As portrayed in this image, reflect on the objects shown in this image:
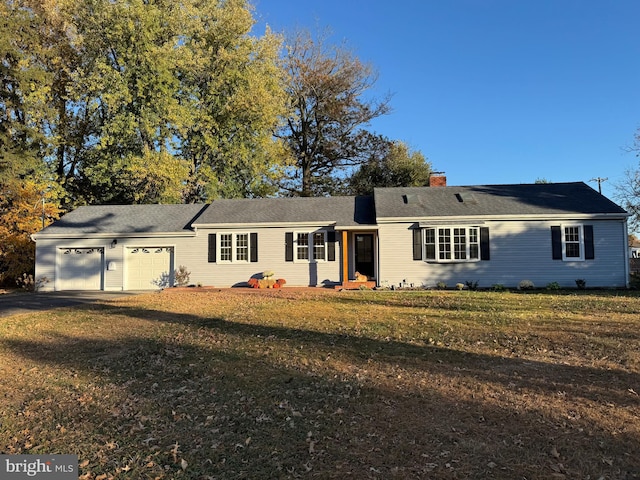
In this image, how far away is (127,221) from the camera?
21016mm

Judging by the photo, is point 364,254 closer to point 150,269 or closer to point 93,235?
point 150,269

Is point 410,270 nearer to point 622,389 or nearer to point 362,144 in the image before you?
point 622,389

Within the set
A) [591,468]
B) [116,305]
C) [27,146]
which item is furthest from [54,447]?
[27,146]

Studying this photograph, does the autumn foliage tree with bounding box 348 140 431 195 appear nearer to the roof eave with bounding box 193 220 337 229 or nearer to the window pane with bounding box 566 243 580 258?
the roof eave with bounding box 193 220 337 229

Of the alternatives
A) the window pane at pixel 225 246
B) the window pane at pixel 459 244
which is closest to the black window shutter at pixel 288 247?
the window pane at pixel 225 246

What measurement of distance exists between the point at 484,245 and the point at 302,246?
740 centimetres

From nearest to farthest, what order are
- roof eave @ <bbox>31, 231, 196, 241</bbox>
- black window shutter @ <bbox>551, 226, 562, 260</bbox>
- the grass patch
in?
the grass patch, black window shutter @ <bbox>551, 226, 562, 260</bbox>, roof eave @ <bbox>31, 231, 196, 241</bbox>

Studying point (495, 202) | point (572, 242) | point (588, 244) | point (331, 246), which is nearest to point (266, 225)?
point (331, 246)

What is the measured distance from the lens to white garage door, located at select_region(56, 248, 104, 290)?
65.5 ft

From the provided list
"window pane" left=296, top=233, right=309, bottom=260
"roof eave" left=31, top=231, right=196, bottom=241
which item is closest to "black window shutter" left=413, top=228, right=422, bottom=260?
"window pane" left=296, top=233, right=309, bottom=260

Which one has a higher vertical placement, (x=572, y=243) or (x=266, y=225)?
(x=266, y=225)

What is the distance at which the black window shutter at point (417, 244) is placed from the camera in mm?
17641

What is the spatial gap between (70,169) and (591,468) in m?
32.7

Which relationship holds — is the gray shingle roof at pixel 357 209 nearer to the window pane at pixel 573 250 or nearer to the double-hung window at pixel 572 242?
the double-hung window at pixel 572 242
